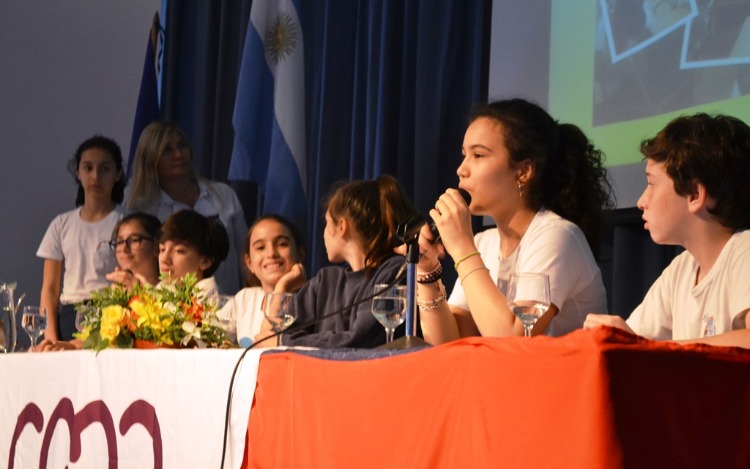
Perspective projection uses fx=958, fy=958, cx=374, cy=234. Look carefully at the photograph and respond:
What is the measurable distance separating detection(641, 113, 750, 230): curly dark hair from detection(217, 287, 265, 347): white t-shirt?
1860 millimetres

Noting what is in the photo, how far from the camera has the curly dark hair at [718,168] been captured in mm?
1882

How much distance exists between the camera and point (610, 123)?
3.51 meters

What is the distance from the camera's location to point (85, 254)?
477 cm

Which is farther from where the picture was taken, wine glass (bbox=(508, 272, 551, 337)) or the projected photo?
the projected photo

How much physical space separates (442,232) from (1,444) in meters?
Answer: 1.33

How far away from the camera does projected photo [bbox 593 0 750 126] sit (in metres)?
3.05

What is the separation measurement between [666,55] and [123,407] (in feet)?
7.22

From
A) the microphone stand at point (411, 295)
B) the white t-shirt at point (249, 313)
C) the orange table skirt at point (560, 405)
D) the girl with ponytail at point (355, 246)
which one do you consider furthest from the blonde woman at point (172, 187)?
the orange table skirt at point (560, 405)

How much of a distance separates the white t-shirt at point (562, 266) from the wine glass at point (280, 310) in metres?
0.53

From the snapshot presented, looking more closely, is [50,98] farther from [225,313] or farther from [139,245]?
[225,313]

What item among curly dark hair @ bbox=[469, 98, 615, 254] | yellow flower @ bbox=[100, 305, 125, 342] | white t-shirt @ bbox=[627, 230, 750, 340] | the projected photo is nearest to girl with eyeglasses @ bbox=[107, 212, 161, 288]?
yellow flower @ bbox=[100, 305, 125, 342]

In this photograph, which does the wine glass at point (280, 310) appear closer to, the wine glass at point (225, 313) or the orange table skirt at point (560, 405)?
the wine glass at point (225, 313)

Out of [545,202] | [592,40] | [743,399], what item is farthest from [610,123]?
[743,399]

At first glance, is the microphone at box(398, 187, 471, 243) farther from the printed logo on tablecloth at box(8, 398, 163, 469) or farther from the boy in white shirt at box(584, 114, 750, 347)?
the printed logo on tablecloth at box(8, 398, 163, 469)
